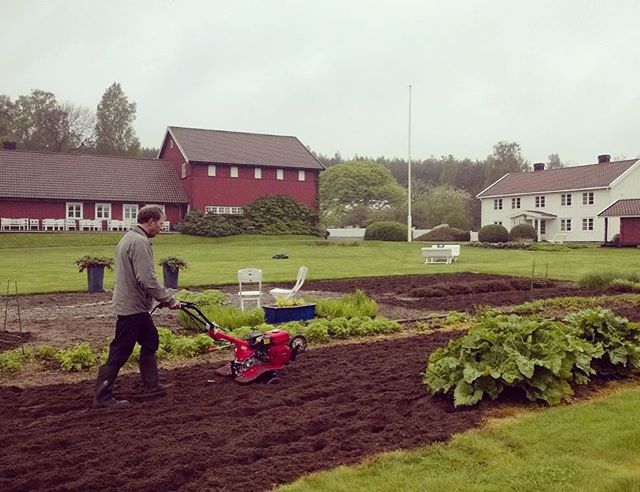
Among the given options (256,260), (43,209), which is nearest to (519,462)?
(256,260)

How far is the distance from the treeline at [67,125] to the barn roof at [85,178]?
Result: 22.5m

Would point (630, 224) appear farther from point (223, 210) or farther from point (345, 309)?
point (345, 309)

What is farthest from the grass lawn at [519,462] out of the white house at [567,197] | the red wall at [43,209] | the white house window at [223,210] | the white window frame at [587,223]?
the white window frame at [587,223]

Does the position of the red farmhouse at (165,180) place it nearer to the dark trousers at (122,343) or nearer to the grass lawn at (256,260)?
the grass lawn at (256,260)

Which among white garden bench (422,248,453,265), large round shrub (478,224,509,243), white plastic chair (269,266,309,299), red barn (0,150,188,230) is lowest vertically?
white plastic chair (269,266,309,299)

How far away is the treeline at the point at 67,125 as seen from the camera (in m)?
72.9

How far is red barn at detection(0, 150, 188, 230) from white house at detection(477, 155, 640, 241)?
3124 cm

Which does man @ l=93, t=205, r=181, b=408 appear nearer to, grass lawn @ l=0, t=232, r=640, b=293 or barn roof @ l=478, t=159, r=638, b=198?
grass lawn @ l=0, t=232, r=640, b=293

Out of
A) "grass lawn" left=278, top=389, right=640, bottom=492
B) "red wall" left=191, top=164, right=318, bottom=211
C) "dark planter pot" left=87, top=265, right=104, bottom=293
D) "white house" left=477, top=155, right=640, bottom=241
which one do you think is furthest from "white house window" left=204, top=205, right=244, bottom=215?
"grass lawn" left=278, top=389, right=640, bottom=492

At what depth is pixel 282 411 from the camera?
231 inches

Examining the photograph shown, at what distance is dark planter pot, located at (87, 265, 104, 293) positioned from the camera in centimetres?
1684

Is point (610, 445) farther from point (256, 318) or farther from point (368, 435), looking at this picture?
point (256, 318)

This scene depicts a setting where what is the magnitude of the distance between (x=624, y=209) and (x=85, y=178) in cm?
3860

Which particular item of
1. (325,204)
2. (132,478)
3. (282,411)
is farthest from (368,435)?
(325,204)
